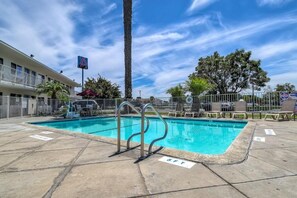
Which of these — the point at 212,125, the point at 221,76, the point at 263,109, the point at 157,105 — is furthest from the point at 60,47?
the point at 221,76

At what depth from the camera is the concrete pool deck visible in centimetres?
205

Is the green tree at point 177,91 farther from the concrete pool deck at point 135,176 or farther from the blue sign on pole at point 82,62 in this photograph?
the blue sign on pole at point 82,62

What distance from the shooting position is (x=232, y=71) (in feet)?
93.0

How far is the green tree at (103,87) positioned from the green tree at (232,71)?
1525 centimetres

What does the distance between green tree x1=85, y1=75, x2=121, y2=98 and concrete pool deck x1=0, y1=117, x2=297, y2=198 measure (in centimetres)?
2731

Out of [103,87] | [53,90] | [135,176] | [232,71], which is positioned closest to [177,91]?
[53,90]

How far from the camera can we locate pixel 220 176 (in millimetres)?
2445

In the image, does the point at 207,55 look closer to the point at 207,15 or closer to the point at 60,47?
the point at 207,15

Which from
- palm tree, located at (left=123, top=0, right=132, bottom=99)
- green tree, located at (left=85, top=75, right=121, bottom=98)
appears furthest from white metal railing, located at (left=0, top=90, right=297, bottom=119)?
green tree, located at (left=85, top=75, right=121, bottom=98)

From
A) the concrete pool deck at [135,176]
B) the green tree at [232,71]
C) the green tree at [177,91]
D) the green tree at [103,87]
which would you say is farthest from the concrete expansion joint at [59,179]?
the green tree at [232,71]

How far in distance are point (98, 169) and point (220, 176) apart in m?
1.83

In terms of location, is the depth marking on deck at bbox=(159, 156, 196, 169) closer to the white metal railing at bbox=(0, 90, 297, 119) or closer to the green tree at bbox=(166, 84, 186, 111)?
the white metal railing at bbox=(0, 90, 297, 119)

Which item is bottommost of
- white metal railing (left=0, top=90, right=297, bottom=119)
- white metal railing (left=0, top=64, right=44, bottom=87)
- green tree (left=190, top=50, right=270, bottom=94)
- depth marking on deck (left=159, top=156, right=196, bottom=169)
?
depth marking on deck (left=159, top=156, right=196, bottom=169)

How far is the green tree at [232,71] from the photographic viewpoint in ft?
89.4
